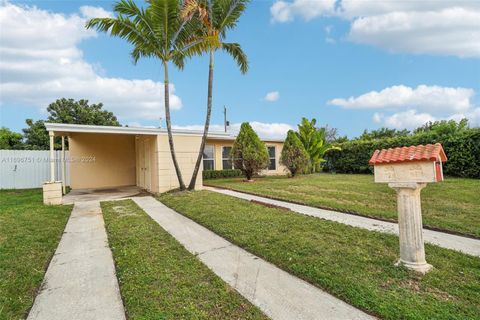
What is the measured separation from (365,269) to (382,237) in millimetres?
1330

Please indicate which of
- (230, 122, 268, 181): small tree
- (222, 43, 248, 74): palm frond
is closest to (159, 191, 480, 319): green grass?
(222, 43, 248, 74): palm frond

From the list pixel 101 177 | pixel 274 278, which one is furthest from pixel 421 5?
pixel 101 177

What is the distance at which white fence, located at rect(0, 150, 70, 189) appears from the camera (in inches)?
506

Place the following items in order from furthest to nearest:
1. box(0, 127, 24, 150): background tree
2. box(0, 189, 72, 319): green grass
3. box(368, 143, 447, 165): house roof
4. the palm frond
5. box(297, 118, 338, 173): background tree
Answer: box(0, 127, 24, 150): background tree < box(297, 118, 338, 173): background tree < the palm frond < box(368, 143, 447, 165): house roof < box(0, 189, 72, 319): green grass

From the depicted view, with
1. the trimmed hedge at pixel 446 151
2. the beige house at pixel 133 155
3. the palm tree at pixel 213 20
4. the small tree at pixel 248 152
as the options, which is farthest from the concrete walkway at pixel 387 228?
the trimmed hedge at pixel 446 151

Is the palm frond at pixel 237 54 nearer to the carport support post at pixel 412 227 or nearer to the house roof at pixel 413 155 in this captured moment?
the house roof at pixel 413 155

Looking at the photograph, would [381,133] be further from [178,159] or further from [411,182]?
[411,182]

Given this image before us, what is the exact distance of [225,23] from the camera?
9.27 meters

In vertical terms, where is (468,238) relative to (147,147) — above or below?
below

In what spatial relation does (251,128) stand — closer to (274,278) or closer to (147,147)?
(147,147)

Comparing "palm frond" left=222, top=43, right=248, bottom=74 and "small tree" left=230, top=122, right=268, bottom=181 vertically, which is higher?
"palm frond" left=222, top=43, right=248, bottom=74

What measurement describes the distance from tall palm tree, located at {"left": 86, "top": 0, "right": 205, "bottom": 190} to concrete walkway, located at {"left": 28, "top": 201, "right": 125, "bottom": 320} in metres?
5.63

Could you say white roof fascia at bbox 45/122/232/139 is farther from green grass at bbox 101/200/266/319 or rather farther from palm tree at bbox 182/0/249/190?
green grass at bbox 101/200/266/319

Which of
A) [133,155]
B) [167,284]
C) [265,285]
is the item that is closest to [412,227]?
[265,285]
